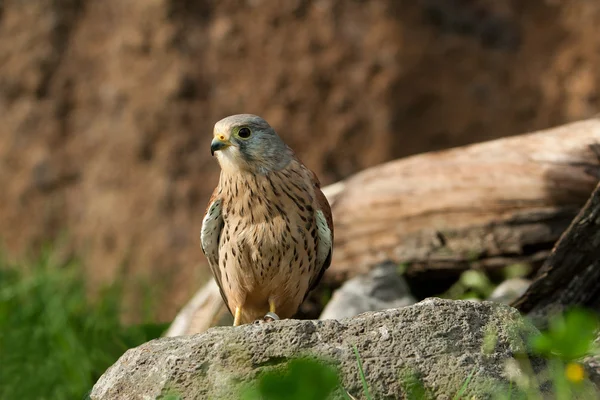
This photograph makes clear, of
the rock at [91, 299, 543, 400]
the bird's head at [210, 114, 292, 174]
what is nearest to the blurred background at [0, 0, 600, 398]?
the bird's head at [210, 114, 292, 174]

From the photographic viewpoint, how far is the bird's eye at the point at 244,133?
162 inches

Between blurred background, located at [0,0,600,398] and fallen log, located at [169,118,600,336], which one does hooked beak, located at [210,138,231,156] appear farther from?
blurred background, located at [0,0,600,398]

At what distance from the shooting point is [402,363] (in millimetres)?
2787

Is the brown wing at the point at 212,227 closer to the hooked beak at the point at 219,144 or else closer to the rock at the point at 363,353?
the hooked beak at the point at 219,144

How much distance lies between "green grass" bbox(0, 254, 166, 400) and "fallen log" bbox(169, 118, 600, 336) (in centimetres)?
81

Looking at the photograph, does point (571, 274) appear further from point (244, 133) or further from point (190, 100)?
point (190, 100)

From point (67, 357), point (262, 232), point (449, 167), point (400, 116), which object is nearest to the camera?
point (262, 232)

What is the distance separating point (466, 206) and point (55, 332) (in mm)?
2938

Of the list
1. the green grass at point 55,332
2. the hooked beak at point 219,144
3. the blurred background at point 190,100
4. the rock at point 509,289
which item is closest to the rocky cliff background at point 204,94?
the blurred background at point 190,100

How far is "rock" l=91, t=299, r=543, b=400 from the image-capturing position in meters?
2.76

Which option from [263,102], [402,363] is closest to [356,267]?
[263,102]

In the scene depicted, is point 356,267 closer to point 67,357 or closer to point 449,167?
point 449,167

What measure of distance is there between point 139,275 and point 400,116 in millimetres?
2354

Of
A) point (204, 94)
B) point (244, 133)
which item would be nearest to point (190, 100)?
point (204, 94)
